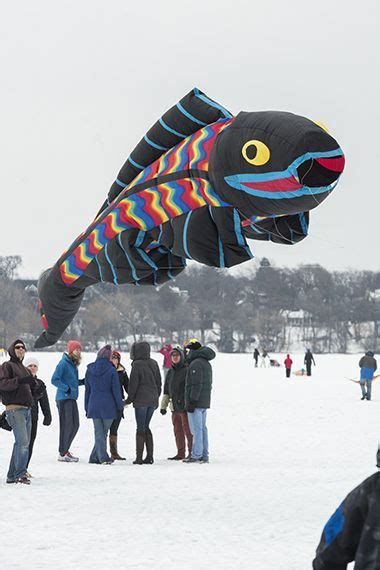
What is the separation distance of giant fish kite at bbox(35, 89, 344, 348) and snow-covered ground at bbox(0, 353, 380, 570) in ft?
6.24

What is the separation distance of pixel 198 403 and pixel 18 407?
280 cm

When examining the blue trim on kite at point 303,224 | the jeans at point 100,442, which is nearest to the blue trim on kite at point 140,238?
the blue trim on kite at point 303,224

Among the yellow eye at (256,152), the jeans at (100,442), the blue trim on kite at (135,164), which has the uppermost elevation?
the blue trim on kite at (135,164)

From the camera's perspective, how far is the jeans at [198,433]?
42.7ft

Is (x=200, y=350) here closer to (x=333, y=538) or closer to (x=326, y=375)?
(x=333, y=538)

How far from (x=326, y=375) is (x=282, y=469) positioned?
91.3ft

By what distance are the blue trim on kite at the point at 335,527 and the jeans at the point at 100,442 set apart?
9.05 meters

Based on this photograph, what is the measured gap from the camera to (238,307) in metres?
106

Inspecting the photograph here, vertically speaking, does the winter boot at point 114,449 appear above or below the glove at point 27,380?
below

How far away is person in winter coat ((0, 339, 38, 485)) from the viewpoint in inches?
435

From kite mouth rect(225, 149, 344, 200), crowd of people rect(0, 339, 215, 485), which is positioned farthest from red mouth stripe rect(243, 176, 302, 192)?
crowd of people rect(0, 339, 215, 485)

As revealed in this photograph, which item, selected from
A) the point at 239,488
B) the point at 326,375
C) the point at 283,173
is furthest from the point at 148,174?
the point at 326,375

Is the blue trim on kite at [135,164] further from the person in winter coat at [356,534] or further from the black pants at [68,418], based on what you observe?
the black pants at [68,418]

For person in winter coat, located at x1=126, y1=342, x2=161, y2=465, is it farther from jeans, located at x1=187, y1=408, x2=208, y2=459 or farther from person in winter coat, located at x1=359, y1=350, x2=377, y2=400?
person in winter coat, located at x1=359, y1=350, x2=377, y2=400
